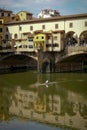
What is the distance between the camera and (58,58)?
51.5 meters

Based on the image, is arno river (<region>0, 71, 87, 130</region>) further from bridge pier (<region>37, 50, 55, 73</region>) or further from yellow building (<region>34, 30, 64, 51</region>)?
bridge pier (<region>37, 50, 55, 73</region>)

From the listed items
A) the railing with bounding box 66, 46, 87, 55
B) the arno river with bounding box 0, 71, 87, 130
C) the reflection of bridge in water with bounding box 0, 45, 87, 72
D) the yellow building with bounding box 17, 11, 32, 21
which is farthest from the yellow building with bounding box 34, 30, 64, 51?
the yellow building with bounding box 17, 11, 32, 21

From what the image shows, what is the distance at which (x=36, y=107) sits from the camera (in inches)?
1050

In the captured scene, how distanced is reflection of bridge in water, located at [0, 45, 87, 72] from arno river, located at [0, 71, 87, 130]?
30.8 feet

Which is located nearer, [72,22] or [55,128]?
[55,128]

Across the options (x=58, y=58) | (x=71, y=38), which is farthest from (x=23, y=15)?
(x=58, y=58)

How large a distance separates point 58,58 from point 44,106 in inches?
993

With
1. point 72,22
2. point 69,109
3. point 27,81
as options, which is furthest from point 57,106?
point 72,22

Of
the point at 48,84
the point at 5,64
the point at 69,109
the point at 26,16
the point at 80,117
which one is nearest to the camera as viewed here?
the point at 80,117

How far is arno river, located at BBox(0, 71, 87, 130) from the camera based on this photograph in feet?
70.1

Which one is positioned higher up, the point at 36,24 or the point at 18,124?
the point at 36,24

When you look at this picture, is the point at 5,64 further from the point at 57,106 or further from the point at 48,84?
the point at 57,106

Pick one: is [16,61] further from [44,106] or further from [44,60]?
[44,106]

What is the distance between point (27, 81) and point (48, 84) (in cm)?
505
